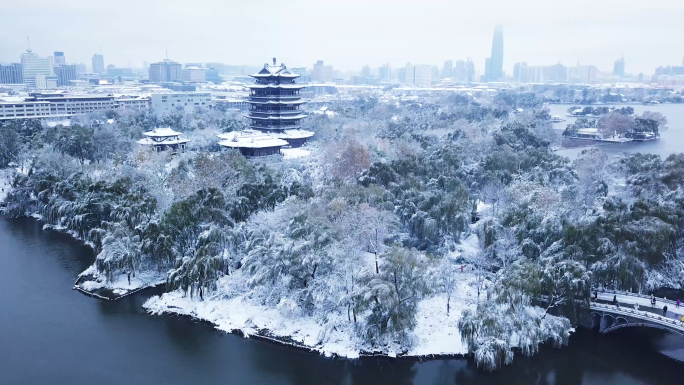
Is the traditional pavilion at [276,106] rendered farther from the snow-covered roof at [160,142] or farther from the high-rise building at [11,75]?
the high-rise building at [11,75]

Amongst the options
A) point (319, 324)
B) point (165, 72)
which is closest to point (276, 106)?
point (319, 324)

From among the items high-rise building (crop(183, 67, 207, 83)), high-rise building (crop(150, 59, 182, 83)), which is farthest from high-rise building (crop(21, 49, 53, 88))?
high-rise building (crop(183, 67, 207, 83))

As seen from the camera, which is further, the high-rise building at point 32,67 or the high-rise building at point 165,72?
the high-rise building at point 165,72

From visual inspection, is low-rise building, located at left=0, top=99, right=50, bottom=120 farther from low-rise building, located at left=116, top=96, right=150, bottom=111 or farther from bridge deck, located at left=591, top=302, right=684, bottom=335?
bridge deck, located at left=591, top=302, right=684, bottom=335

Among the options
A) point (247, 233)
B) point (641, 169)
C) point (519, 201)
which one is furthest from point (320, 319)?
point (641, 169)

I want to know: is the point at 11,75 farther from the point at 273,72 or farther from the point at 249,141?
the point at 249,141

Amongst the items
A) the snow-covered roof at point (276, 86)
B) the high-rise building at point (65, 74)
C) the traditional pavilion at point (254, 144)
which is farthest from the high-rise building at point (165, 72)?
the traditional pavilion at point (254, 144)

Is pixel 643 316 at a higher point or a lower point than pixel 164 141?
lower
